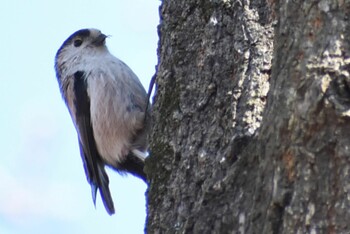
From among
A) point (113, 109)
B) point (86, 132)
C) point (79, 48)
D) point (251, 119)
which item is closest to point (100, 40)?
point (79, 48)

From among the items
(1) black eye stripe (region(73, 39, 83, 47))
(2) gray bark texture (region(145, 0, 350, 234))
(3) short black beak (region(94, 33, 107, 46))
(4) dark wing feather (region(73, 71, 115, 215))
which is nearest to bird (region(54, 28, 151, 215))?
(4) dark wing feather (region(73, 71, 115, 215))

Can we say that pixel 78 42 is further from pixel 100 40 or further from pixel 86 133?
pixel 86 133

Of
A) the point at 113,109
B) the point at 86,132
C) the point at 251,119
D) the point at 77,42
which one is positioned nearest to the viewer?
the point at 251,119

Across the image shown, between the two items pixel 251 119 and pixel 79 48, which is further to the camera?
pixel 79 48

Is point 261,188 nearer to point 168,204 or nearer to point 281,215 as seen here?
point 281,215

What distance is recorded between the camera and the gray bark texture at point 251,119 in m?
2.21

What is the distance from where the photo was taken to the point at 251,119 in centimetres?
287

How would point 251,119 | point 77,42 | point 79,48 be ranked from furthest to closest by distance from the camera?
point 77,42 < point 79,48 < point 251,119

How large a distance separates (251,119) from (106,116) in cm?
251

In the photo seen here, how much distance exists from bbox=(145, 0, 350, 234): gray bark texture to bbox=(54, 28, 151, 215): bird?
157cm

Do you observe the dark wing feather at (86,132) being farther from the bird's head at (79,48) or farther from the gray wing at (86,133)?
the bird's head at (79,48)

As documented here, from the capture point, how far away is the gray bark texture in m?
2.21

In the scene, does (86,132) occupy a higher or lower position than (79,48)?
lower

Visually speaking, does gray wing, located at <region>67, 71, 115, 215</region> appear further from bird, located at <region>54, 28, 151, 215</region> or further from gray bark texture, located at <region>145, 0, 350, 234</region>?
gray bark texture, located at <region>145, 0, 350, 234</region>
